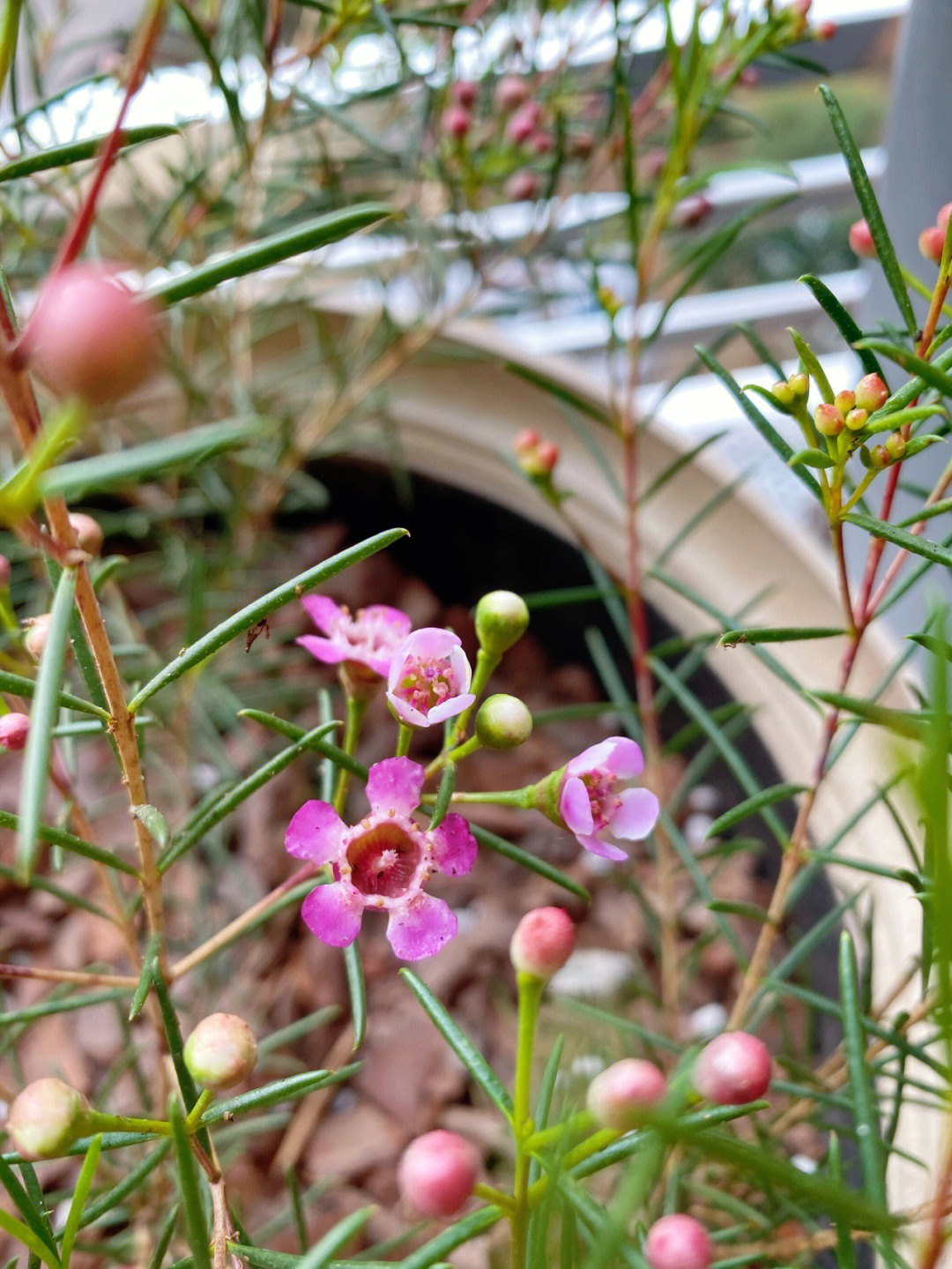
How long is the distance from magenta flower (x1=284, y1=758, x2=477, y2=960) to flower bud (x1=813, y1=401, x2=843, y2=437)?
183 millimetres

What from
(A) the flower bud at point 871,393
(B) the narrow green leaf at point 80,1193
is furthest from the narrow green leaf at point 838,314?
(B) the narrow green leaf at point 80,1193

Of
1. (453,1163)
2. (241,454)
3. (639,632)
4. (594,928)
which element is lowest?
(453,1163)

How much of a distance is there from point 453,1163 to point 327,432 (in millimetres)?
798

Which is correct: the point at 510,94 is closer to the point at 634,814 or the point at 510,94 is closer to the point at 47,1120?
the point at 634,814

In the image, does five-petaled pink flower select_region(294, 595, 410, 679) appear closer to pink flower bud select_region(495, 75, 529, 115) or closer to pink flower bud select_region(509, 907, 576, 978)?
pink flower bud select_region(509, 907, 576, 978)

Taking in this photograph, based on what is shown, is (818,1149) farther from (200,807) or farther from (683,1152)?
(200,807)

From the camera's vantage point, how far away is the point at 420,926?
33 cm

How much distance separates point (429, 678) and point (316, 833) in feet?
0.22

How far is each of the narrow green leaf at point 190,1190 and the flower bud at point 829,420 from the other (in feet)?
0.95

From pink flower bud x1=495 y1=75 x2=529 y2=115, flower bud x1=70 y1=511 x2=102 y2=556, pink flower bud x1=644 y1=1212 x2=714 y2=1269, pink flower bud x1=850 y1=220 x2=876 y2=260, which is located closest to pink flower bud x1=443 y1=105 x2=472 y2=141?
pink flower bud x1=495 y1=75 x2=529 y2=115

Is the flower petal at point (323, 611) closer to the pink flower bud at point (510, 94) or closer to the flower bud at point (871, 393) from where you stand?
the flower bud at point (871, 393)

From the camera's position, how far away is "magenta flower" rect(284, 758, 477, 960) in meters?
0.33

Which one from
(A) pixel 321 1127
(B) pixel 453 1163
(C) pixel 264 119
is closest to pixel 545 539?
(C) pixel 264 119

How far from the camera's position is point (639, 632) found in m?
0.70
